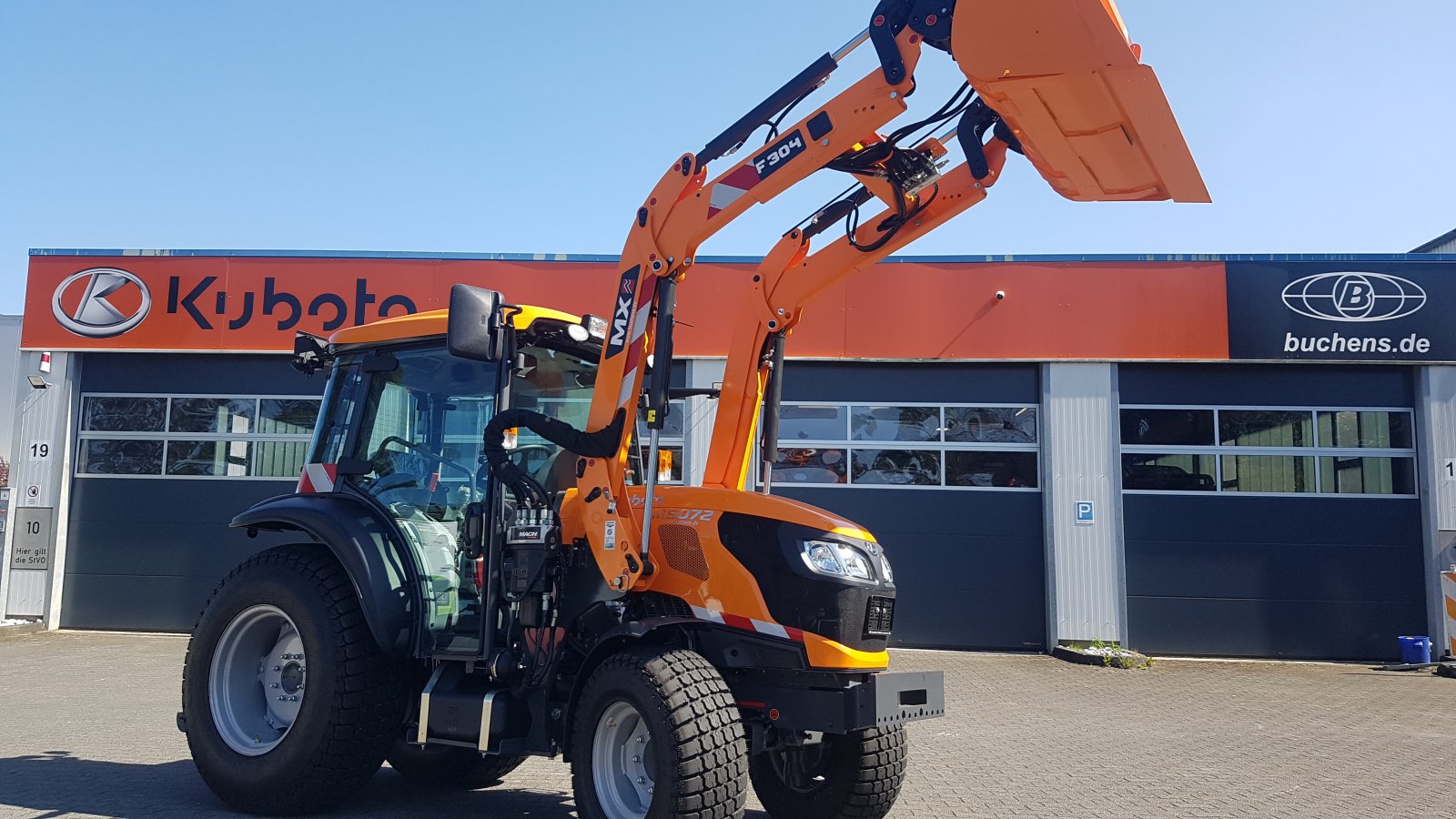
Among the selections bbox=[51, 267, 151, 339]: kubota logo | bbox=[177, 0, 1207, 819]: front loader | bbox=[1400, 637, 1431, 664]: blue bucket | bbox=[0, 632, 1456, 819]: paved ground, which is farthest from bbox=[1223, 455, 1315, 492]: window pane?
bbox=[51, 267, 151, 339]: kubota logo

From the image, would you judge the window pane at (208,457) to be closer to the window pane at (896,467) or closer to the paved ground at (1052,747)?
the paved ground at (1052,747)

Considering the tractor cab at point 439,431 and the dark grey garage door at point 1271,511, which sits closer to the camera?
the tractor cab at point 439,431

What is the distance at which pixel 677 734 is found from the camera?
168 inches

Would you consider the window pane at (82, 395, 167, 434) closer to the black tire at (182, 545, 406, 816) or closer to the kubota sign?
the kubota sign

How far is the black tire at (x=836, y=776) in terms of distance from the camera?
513 cm

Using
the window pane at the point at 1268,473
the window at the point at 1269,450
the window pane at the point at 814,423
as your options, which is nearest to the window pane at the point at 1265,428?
the window at the point at 1269,450

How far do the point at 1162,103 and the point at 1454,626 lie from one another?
39.0 ft

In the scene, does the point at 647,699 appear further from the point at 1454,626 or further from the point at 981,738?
the point at 1454,626

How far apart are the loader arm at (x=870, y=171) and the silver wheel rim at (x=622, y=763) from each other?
1.96ft

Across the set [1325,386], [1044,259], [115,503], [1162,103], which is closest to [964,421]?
[1044,259]

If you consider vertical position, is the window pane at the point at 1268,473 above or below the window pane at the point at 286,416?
below

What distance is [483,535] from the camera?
537 centimetres

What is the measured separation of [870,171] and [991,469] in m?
9.49

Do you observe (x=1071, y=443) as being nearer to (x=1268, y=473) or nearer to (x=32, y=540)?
(x=1268, y=473)
